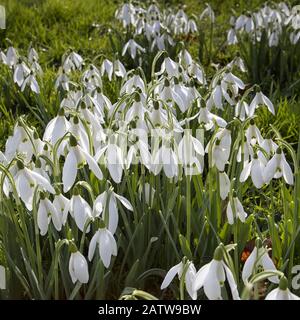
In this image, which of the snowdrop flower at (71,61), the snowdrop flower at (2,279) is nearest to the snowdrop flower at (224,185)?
the snowdrop flower at (2,279)

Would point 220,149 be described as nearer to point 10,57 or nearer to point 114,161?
point 114,161

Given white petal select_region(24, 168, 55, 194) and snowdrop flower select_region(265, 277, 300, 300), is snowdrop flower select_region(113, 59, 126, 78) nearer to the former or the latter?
white petal select_region(24, 168, 55, 194)

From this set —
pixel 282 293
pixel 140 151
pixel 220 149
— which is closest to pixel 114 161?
pixel 140 151

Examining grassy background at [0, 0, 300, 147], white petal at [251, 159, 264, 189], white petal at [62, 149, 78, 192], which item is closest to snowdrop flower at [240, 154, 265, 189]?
white petal at [251, 159, 264, 189]

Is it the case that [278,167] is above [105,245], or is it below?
above

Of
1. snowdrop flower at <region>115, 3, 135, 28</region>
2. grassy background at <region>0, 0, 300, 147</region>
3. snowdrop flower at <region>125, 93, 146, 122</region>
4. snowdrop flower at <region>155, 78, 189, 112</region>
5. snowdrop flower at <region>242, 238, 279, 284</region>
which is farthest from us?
grassy background at <region>0, 0, 300, 147</region>

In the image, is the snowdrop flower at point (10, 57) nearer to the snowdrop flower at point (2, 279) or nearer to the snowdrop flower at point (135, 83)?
the snowdrop flower at point (135, 83)

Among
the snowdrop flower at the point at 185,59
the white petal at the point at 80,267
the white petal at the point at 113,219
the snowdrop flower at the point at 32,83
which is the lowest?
the white petal at the point at 80,267

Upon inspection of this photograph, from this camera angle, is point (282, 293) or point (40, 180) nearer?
point (282, 293)

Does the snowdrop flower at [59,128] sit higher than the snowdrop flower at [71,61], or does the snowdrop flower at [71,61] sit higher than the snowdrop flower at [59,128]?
the snowdrop flower at [71,61]

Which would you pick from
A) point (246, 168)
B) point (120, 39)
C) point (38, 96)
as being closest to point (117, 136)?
point (246, 168)

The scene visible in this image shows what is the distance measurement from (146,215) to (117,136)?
11.7 inches

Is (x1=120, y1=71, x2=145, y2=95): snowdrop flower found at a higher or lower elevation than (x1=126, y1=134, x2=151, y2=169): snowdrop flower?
higher

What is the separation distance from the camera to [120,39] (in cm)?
430
